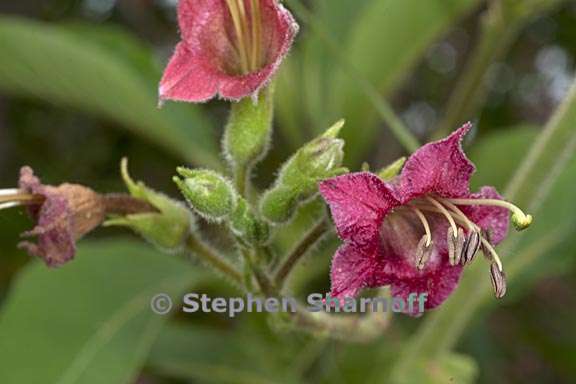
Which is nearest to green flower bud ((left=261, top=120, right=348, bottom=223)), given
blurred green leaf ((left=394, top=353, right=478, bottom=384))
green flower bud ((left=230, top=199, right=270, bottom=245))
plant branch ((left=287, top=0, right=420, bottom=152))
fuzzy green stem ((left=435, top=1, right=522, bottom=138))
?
green flower bud ((left=230, top=199, right=270, bottom=245))

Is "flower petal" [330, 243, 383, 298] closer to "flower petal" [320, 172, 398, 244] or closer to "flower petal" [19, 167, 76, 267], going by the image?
"flower petal" [320, 172, 398, 244]

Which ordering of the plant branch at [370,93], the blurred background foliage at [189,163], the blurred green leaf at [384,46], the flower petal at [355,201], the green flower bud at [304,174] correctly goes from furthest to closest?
1. the blurred green leaf at [384,46]
2. the blurred background foliage at [189,163]
3. the plant branch at [370,93]
4. the green flower bud at [304,174]
5. the flower petal at [355,201]

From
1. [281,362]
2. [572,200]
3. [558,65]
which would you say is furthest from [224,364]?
[558,65]

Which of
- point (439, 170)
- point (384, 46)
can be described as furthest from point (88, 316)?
point (439, 170)

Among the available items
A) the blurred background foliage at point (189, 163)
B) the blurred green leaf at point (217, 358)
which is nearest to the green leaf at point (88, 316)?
the blurred background foliage at point (189, 163)

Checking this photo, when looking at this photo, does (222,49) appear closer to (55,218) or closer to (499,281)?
(55,218)

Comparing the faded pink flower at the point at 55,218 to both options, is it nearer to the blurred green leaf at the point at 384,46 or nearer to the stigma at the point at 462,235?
the stigma at the point at 462,235
